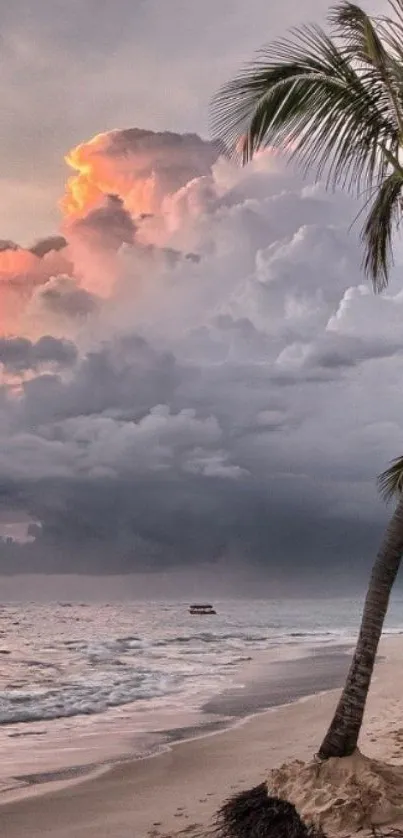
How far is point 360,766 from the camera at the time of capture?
716 cm

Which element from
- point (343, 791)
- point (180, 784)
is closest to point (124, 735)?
point (180, 784)

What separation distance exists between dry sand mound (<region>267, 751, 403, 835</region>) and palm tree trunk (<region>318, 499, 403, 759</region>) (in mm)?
169

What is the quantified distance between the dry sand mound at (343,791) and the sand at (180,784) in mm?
524

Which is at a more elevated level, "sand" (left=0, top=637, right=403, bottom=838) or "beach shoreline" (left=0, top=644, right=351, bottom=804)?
"sand" (left=0, top=637, right=403, bottom=838)

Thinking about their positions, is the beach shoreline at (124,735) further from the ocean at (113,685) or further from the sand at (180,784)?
the sand at (180,784)

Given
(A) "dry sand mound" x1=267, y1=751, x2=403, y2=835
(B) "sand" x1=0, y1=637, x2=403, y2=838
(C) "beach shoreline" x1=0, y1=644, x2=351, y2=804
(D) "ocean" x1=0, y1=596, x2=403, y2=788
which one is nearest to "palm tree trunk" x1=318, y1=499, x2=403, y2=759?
(A) "dry sand mound" x1=267, y1=751, x2=403, y2=835

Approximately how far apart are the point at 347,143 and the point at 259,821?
6536mm

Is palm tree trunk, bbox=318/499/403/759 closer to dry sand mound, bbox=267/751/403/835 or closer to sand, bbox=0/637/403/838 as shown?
dry sand mound, bbox=267/751/403/835

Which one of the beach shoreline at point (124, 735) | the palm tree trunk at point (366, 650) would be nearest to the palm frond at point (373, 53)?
the palm tree trunk at point (366, 650)

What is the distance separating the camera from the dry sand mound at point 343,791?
660cm

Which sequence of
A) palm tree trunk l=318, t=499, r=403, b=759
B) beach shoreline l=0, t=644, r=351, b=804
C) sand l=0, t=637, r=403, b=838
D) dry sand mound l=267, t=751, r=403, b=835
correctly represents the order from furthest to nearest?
beach shoreline l=0, t=644, r=351, b=804
sand l=0, t=637, r=403, b=838
palm tree trunk l=318, t=499, r=403, b=759
dry sand mound l=267, t=751, r=403, b=835

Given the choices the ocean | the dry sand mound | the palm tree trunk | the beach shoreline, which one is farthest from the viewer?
the ocean

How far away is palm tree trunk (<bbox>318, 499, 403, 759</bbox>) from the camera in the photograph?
7.35 m

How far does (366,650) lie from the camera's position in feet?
24.2
